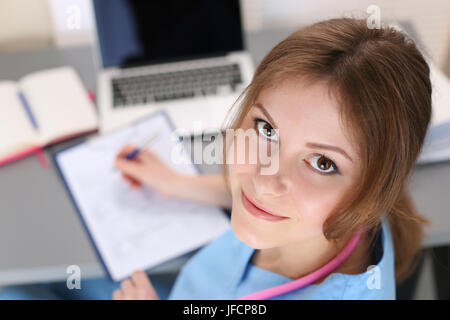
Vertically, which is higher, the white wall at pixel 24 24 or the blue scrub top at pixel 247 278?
the white wall at pixel 24 24

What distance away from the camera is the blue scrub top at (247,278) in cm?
45

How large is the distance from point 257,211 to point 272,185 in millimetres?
36

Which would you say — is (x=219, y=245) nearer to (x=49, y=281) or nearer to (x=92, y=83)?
(x=49, y=281)

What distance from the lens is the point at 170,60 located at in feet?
2.97

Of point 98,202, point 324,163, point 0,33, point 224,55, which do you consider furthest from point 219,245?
point 0,33

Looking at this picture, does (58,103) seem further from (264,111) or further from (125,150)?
(264,111)

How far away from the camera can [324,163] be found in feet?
1.20

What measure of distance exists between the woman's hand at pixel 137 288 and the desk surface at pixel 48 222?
30 mm

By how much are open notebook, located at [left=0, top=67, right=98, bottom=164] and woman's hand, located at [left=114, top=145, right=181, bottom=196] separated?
0.12 m

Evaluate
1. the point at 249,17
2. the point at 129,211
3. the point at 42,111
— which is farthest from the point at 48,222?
the point at 249,17

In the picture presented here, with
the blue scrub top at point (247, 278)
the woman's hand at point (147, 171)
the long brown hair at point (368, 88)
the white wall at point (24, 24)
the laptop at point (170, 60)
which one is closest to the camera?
the long brown hair at point (368, 88)

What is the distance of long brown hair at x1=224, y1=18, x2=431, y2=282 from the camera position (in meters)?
0.35

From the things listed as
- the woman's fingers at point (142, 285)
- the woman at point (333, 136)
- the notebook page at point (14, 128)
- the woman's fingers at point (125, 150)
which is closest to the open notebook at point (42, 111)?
the notebook page at point (14, 128)

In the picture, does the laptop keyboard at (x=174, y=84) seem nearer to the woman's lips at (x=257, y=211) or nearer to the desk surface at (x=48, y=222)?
the desk surface at (x=48, y=222)
